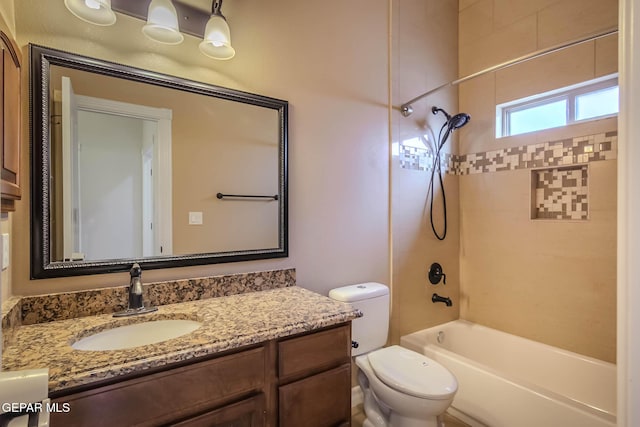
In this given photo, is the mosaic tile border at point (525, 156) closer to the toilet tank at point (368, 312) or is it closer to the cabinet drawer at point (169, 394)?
the toilet tank at point (368, 312)

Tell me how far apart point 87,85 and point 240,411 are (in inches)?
55.2

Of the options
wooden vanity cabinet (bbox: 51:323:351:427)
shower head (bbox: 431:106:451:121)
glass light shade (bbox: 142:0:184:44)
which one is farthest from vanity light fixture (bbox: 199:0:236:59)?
shower head (bbox: 431:106:451:121)

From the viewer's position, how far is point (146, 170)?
4.75 ft

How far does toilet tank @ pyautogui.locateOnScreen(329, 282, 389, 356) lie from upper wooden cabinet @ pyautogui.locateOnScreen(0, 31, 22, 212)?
1.47m

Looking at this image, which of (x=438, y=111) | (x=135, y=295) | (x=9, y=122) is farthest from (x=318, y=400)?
(x=438, y=111)

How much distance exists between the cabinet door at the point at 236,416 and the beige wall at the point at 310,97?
0.66 meters

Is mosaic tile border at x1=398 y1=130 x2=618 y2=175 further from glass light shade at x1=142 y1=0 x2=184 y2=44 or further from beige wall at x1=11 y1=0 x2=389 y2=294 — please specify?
glass light shade at x1=142 y1=0 x2=184 y2=44

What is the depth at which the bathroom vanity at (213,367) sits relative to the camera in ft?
2.89

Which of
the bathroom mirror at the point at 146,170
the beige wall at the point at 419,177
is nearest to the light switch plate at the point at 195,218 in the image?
the bathroom mirror at the point at 146,170

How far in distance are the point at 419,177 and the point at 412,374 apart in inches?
55.3

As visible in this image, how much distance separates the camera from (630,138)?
775mm

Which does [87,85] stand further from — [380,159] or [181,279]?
[380,159]

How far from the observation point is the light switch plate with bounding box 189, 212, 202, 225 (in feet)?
5.13

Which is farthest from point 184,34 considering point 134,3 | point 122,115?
point 122,115
